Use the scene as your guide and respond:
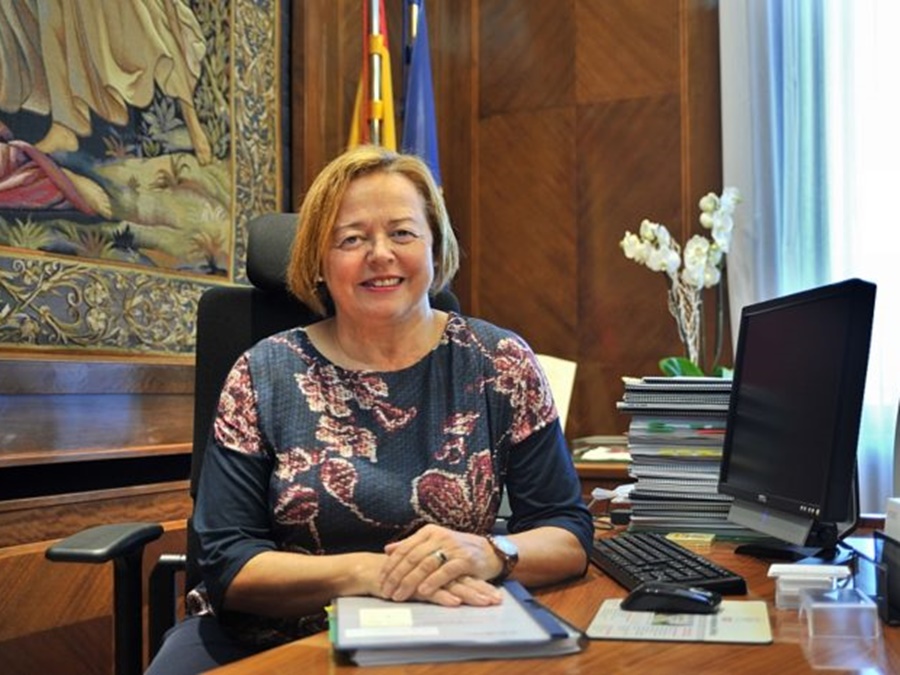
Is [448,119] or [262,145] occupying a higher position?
[448,119]

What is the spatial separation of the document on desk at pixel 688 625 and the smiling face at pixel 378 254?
625 millimetres

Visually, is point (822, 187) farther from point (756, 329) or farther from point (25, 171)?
point (25, 171)

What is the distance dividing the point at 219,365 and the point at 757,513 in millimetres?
961

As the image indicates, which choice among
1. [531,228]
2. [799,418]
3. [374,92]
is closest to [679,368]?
[531,228]

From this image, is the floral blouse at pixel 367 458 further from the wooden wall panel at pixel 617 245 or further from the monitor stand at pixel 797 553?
the wooden wall panel at pixel 617 245

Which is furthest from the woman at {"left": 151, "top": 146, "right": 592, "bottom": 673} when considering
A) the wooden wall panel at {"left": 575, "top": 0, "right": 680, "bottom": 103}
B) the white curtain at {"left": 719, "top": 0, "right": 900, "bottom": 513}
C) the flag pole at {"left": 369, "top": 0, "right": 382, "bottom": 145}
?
the wooden wall panel at {"left": 575, "top": 0, "right": 680, "bottom": 103}

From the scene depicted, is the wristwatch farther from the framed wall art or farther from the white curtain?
the white curtain

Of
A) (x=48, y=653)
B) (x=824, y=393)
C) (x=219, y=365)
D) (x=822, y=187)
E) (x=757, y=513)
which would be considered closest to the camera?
(x=824, y=393)

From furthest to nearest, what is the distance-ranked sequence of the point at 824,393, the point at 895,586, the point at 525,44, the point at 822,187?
the point at 525,44 < the point at 822,187 < the point at 824,393 < the point at 895,586

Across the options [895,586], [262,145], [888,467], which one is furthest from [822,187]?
[895,586]

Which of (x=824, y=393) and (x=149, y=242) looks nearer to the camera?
(x=824, y=393)

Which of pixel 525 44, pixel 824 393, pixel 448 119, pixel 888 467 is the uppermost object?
pixel 525 44

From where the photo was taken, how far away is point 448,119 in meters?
4.41

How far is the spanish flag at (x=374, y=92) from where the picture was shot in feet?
11.9
